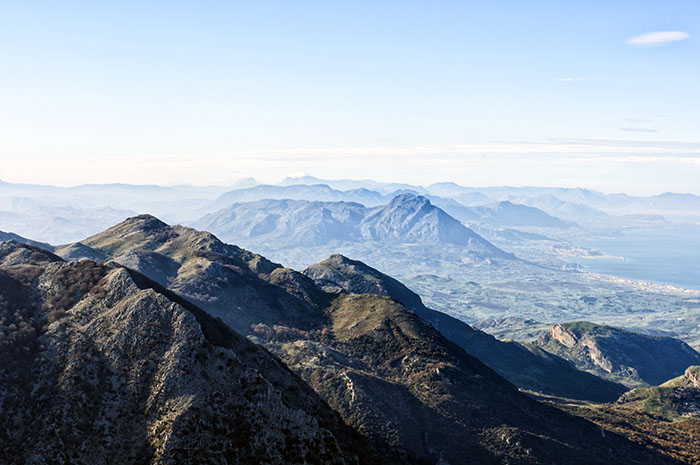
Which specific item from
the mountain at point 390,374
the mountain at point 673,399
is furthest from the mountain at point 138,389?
the mountain at point 673,399

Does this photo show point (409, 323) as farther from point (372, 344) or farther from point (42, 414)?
point (42, 414)

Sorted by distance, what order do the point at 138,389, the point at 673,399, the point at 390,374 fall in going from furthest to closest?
the point at 673,399
the point at 390,374
the point at 138,389

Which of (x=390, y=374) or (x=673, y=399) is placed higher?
(x=390, y=374)

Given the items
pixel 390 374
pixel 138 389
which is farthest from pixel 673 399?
pixel 138 389

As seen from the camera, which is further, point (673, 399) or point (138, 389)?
point (673, 399)

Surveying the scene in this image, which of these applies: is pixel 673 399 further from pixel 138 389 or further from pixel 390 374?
pixel 138 389

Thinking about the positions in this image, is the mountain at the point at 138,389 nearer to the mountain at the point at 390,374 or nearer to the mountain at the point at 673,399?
the mountain at the point at 390,374
